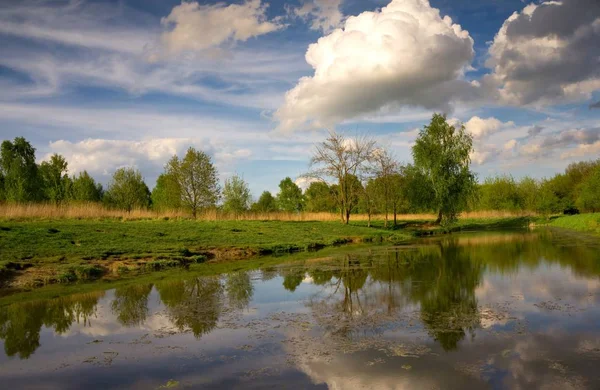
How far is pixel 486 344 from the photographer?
873 centimetres

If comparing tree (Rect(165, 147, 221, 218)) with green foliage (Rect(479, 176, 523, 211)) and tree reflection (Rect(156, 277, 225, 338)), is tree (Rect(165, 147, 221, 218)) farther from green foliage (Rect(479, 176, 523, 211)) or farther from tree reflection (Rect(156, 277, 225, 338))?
green foliage (Rect(479, 176, 523, 211))

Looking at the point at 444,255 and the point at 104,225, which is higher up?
the point at 104,225

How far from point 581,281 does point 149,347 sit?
48.3 feet

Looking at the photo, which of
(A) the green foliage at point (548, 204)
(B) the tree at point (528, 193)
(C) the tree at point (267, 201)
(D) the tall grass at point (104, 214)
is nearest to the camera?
(D) the tall grass at point (104, 214)

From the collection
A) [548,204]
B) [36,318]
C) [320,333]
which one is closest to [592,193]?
[548,204]

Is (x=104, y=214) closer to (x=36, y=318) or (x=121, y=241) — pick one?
Answer: (x=121, y=241)

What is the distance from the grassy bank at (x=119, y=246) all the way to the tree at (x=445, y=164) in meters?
20.7

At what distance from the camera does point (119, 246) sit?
2339 cm

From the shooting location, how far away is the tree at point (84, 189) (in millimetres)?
71188

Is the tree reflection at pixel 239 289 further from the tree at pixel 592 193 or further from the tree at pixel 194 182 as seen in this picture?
the tree at pixel 592 193

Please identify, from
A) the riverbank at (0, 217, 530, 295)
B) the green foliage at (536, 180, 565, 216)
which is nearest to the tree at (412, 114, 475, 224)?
the riverbank at (0, 217, 530, 295)

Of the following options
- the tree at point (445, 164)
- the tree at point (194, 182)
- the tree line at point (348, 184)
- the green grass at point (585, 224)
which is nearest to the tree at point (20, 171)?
the tree line at point (348, 184)

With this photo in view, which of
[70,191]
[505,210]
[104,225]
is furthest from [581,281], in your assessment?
[70,191]

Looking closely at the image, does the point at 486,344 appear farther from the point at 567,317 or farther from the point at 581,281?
the point at 581,281
